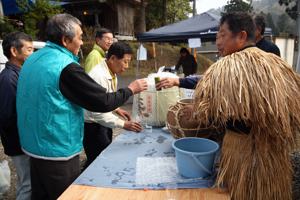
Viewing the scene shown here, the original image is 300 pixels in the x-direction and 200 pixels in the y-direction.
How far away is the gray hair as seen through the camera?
1739 mm

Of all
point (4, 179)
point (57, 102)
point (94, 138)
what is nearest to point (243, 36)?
point (57, 102)

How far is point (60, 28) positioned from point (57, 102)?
1.51ft

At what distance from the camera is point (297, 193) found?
1.85 m

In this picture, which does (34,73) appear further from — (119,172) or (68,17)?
(119,172)

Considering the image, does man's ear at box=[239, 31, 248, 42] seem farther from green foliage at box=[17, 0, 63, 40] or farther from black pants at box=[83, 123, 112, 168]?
green foliage at box=[17, 0, 63, 40]

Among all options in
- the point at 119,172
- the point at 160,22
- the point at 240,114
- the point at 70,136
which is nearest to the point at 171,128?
the point at 119,172

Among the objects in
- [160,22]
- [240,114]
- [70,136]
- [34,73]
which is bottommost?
[70,136]

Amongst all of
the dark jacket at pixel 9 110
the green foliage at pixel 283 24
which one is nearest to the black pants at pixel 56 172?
the dark jacket at pixel 9 110

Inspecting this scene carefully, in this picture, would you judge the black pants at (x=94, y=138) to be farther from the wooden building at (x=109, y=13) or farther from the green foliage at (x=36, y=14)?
the wooden building at (x=109, y=13)

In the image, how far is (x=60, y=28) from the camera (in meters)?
1.74

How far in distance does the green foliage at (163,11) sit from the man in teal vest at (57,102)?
57.2 feet

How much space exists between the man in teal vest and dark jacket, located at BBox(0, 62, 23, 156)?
511 millimetres

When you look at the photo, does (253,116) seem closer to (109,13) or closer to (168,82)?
(168,82)

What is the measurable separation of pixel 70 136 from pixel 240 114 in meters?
1.07
